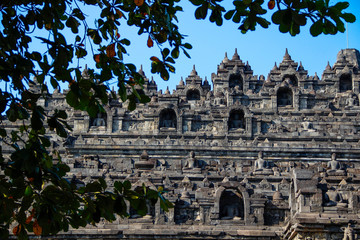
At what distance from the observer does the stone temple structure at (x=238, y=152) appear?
27.6 m

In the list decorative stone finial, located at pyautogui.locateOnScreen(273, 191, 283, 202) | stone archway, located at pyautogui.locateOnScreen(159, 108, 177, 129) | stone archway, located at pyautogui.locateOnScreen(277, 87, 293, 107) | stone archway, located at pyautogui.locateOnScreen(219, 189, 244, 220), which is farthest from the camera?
stone archway, located at pyautogui.locateOnScreen(277, 87, 293, 107)

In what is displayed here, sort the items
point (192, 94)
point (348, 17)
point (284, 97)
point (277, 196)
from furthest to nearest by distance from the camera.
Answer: point (192, 94) → point (284, 97) → point (277, 196) → point (348, 17)

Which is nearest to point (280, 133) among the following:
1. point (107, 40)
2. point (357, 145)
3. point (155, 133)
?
point (357, 145)

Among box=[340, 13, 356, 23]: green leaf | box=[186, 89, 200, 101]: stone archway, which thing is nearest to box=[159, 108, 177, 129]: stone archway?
box=[186, 89, 200, 101]: stone archway

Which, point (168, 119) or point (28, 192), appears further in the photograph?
point (168, 119)

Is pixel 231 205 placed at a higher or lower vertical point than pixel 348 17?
lower

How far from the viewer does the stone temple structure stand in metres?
27.6

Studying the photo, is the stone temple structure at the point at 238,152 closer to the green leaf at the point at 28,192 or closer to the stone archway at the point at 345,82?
the stone archway at the point at 345,82

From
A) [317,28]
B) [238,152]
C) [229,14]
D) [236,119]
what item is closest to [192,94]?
[236,119]

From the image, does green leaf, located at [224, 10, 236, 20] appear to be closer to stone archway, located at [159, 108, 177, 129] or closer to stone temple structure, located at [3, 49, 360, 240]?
stone temple structure, located at [3, 49, 360, 240]

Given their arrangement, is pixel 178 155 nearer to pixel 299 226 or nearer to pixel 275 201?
pixel 275 201

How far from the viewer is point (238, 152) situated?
4603 cm

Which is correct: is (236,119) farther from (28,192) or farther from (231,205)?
(28,192)

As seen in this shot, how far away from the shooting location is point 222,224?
2889 centimetres
